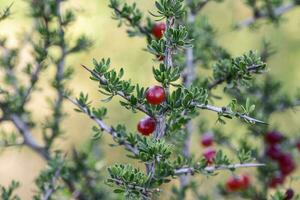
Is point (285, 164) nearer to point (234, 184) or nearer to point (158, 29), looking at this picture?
point (234, 184)

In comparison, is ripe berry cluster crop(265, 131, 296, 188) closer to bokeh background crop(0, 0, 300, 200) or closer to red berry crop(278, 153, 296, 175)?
red berry crop(278, 153, 296, 175)

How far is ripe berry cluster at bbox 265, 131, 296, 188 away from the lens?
1.69 metres

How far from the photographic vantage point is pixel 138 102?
1098 millimetres

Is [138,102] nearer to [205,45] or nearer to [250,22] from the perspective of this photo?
[205,45]

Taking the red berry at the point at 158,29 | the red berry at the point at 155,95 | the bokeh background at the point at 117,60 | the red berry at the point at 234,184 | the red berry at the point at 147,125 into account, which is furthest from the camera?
the bokeh background at the point at 117,60

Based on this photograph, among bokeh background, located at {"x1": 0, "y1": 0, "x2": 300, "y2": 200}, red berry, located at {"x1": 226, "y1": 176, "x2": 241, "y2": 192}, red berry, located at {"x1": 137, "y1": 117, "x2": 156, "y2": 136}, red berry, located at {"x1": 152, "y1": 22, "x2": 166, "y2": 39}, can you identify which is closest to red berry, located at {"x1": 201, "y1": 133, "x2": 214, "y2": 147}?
red berry, located at {"x1": 226, "y1": 176, "x2": 241, "y2": 192}

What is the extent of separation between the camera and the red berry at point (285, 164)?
1.70m

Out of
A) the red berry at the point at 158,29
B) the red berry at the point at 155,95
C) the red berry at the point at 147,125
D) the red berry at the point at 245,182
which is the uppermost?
the red berry at the point at 158,29

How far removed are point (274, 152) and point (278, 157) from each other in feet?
0.06

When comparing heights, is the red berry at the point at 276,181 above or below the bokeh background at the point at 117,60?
below

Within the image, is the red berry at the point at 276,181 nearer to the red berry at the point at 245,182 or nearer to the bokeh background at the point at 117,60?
the red berry at the point at 245,182

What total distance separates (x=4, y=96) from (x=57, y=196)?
0.31 m

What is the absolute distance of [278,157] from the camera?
172 cm

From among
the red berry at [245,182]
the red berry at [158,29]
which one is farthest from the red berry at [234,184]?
the red berry at [158,29]
